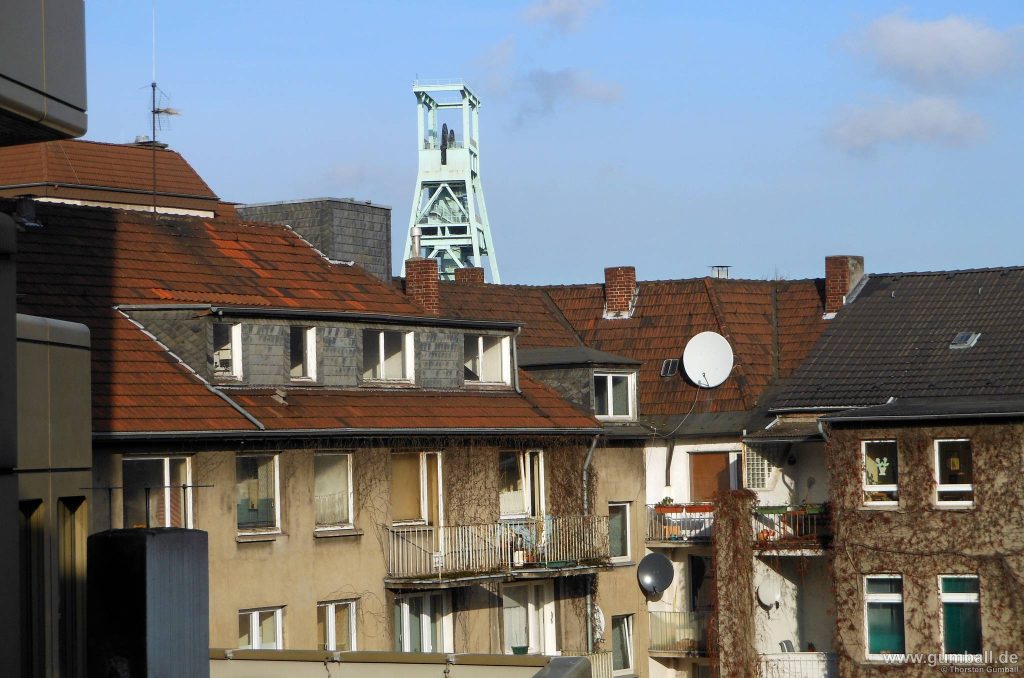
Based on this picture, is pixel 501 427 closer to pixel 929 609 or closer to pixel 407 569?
pixel 407 569

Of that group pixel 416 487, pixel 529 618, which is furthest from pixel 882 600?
pixel 416 487

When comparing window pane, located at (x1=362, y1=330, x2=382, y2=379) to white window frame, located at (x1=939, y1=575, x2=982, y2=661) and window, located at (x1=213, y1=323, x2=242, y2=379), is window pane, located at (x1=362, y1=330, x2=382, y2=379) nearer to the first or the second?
window, located at (x1=213, y1=323, x2=242, y2=379)

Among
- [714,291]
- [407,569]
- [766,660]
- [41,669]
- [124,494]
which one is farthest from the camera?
[714,291]

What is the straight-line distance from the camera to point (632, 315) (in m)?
44.3

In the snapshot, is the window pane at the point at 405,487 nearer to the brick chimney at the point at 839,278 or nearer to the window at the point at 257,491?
the window at the point at 257,491

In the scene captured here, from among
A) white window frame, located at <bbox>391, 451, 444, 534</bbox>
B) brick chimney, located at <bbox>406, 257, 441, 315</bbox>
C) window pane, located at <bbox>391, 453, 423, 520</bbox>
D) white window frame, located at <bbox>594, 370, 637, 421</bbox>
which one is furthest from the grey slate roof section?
window pane, located at <bbox>391, 453, 423, 520</bbox>

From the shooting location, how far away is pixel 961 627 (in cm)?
3472

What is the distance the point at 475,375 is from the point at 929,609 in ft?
33.9

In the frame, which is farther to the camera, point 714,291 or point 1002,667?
point 714,291

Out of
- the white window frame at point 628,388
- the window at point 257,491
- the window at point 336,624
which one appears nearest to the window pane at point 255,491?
the window at point 257,491

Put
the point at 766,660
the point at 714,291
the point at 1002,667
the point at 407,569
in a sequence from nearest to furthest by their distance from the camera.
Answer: the point at 407,569, the point at 1002,667, the point at 766,660, the point at 714,291

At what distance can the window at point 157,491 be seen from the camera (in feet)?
87.5

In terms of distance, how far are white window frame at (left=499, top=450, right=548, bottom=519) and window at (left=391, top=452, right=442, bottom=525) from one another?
2.38 meters

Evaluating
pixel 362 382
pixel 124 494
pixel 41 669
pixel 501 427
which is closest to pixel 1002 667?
pixel 501 427
